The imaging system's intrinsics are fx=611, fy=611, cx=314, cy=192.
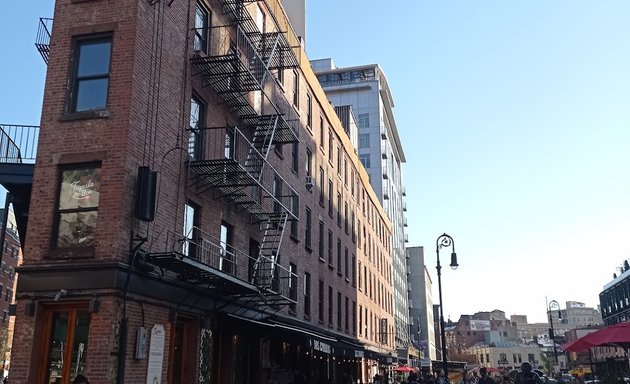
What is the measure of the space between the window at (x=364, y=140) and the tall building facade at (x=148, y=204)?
59.3 meters

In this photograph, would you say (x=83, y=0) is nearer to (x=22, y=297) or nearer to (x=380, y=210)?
(x=22, y=297)

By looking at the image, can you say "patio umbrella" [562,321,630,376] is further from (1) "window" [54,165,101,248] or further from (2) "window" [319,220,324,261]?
(2) "window" [319,220,324,261]

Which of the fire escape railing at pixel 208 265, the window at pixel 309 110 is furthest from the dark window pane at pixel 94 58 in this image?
the window at pixel 309 110

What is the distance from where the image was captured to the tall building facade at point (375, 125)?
258ft

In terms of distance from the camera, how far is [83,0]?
14.7 meters

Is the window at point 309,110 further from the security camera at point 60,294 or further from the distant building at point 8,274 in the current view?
the distant building at point 8,274

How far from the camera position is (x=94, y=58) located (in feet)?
47.3

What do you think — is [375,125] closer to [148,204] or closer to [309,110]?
[309,110]

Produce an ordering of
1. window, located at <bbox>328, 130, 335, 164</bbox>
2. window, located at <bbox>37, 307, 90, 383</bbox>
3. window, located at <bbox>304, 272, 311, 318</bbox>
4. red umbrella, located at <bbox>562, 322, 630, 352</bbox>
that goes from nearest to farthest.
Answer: window, located at <bbox>37, 307, 90, 383</bbox>
red umbrella, located at <bbox>562, 322, 630, 352</bbox>
window, located at <bbox>304, 272, 311, 318</bbox>
window, located at <bbox>328, 130, 335, 164</bbox>

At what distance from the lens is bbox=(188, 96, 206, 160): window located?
655 inches

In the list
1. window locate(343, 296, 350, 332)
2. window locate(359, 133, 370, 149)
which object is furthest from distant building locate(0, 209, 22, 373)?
window locate(343, 296, 350, 332)

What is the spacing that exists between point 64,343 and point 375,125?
7229 centimetres

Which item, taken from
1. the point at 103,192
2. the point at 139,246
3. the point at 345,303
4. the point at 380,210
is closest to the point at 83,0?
the point at 103,192

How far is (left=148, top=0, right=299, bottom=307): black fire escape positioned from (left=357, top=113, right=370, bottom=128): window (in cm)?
5918
